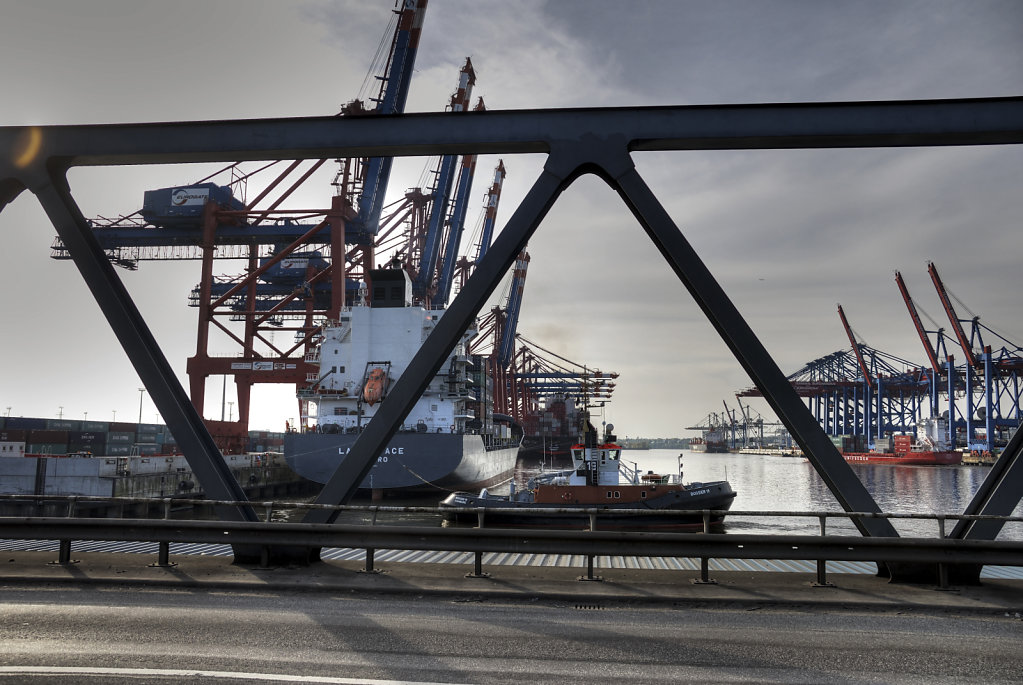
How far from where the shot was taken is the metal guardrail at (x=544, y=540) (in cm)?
757

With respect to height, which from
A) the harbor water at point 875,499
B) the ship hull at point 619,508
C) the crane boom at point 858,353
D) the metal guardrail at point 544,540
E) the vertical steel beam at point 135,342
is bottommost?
the harbor water at point 875,499

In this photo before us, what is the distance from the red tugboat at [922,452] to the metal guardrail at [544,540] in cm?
10479

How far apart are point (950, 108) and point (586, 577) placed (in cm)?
694

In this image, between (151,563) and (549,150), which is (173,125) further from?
(151,563)

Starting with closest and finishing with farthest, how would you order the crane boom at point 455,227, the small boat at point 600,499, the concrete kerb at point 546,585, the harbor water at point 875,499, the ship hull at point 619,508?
the concrete kerb at point 546,585, the ship hull at point 619,508, the small boat at point 600,499, the harbor water at point 875,499, the crane boom at point 455,227

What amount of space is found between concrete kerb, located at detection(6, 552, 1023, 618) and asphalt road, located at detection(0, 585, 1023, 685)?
195 millimetres

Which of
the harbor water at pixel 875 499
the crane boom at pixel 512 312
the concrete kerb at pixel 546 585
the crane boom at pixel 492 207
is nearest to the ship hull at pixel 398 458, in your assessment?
the harbor water at pixel 875 499

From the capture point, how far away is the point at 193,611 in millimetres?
6785

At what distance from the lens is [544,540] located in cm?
805

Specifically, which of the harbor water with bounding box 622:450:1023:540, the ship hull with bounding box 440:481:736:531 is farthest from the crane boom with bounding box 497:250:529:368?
the ship hull with bounding box 440:481:736:531

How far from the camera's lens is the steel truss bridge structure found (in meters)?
7.91

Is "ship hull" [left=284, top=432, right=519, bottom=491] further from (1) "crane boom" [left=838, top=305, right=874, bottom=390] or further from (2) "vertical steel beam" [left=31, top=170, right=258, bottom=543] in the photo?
(1) "crane boom" [left=838, top=305, right=874, bottom=390]

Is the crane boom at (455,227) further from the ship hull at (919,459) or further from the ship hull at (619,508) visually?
the ship hull at (919,459)

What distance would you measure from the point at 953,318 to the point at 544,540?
10734cm
